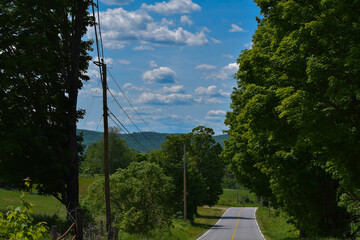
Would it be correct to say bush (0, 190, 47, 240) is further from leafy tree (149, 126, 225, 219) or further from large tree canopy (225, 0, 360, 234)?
leafy tree (149, 126, 225, 219)

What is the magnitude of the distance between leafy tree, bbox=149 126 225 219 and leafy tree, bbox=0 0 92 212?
22.8 metres

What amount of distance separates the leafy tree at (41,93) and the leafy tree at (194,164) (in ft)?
74.9

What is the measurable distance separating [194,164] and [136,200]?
31.4 m

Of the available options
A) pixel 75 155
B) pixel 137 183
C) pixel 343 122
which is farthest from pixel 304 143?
pixel 137 183

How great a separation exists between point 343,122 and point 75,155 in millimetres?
14337

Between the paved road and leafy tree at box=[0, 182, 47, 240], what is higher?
leafy tree at box=[0, 182, 47, 240]

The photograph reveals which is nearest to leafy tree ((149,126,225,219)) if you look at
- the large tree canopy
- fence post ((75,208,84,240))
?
the large tree canopy

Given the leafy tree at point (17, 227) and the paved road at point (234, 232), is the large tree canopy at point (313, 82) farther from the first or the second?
the paved road at point (234, 232)

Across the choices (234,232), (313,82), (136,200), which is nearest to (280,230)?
(234,232)

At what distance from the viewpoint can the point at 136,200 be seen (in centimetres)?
2670

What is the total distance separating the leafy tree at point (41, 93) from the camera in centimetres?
1872

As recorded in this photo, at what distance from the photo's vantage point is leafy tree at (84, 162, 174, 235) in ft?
86.3

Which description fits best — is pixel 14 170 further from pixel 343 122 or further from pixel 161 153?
pixel 161 153

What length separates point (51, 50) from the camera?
20.5m
